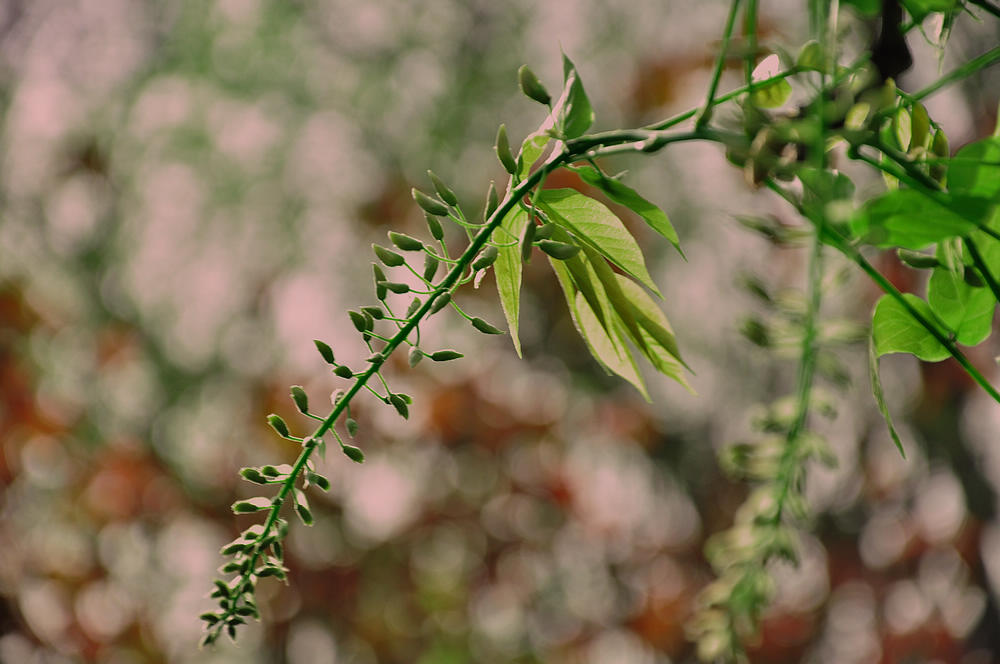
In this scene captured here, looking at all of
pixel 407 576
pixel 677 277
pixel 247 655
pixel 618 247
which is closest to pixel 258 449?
pixel 407 576

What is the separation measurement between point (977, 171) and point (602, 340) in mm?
167

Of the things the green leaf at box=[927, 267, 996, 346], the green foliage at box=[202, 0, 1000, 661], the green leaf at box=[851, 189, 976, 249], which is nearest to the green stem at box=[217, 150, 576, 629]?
the green foliage at box=[202, 0, 1000, 661]

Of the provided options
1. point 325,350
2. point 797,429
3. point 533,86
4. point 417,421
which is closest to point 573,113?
point 533,86

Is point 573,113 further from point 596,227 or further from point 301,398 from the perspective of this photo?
point 301,398

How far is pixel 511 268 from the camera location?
36cm

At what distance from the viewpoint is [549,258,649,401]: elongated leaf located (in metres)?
0.38

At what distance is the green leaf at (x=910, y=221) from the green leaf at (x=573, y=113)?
0.10 meters

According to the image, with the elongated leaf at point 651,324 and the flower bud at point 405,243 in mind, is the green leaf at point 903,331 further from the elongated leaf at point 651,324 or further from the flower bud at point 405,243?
the flower bud at point 405,243

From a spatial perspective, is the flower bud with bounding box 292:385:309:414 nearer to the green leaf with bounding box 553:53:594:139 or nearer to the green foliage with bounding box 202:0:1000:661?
the green foliage with bounding box 202:0:1000:661

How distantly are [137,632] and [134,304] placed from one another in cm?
192

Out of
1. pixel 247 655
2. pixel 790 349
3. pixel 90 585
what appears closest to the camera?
pixel 790 349

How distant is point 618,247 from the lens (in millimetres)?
345

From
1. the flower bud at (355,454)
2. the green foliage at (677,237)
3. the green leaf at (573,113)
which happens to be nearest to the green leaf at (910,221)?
the green foliage at (677,237)

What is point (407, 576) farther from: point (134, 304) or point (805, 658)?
point (134, 304)
